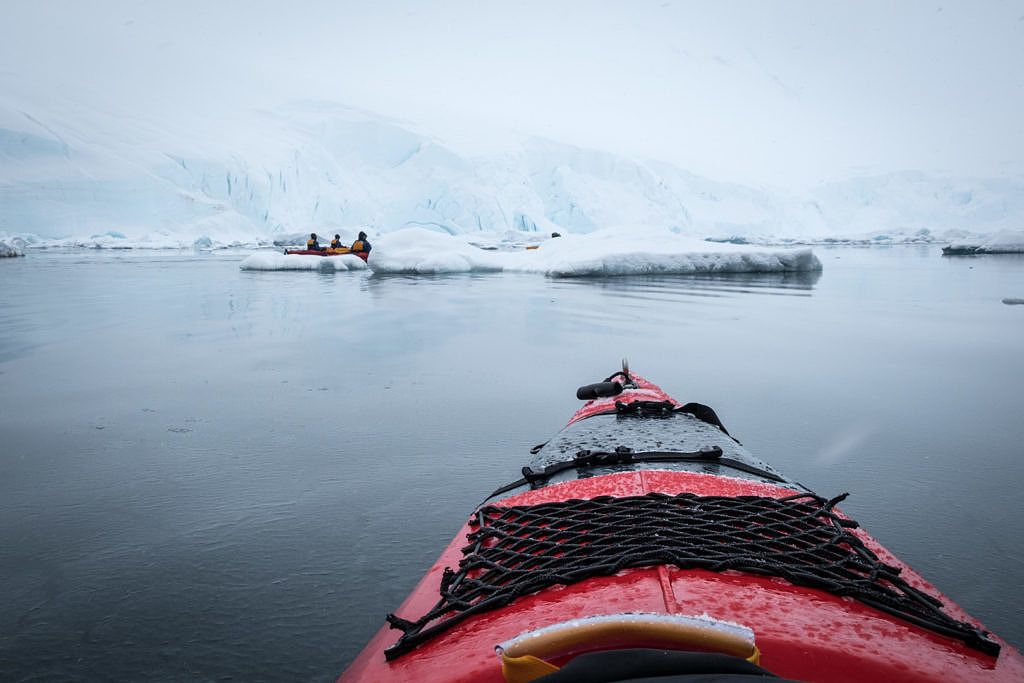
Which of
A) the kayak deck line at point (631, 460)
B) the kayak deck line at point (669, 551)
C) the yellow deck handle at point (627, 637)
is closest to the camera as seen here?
the yellow deck handle at point (627, 637)

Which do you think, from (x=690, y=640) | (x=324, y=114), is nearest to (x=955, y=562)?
(x=690, y=640)

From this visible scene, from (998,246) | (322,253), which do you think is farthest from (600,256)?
(998,246)

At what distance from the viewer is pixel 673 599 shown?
73 cm

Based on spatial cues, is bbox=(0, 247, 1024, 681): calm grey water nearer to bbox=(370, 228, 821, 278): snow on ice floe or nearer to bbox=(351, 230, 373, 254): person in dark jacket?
bbox=(370, 228, 821, 278): snow on ice floe

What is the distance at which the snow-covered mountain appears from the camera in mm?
31297

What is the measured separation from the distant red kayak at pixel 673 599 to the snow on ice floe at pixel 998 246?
82.2ft

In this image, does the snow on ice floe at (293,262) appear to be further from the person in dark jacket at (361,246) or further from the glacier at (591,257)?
the person in dark jacket at (361,246)

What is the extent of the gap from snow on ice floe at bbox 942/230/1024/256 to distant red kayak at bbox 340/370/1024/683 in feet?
82.2

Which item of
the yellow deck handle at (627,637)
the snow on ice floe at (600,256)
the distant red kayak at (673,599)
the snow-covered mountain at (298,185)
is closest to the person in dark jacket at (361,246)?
the snow on ice floe at (600,256)

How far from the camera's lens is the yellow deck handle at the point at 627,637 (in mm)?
622

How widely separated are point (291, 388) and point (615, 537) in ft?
9.92

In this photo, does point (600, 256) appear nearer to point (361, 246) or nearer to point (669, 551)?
point (361, 246)

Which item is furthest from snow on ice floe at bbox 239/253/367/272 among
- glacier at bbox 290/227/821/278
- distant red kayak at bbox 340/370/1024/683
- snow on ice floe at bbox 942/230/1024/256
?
snow on ice floe at bbox 942/230/1024/256

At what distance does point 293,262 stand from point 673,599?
15.6 m
